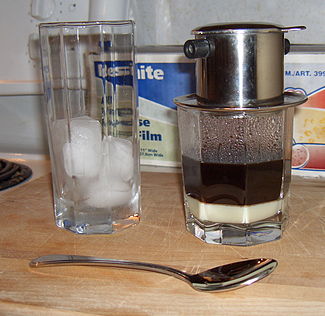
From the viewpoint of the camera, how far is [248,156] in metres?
0.48

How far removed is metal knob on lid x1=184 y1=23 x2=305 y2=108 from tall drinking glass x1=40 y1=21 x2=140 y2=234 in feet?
0.30

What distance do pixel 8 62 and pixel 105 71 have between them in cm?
43

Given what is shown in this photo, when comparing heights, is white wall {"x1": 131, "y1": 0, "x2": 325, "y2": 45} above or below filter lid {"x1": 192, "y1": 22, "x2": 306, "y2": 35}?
above

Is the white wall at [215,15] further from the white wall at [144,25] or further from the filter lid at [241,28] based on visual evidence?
the filter lid at [241,28]

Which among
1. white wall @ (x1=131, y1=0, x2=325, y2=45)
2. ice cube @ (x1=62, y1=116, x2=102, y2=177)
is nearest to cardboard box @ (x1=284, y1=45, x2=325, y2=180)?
white wall @ (x1=131, y1=0, x2=325, y2=45)

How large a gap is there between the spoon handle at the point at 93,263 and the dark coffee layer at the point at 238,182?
0.09 meters

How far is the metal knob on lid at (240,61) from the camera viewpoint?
452 mm

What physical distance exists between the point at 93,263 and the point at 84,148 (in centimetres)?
13

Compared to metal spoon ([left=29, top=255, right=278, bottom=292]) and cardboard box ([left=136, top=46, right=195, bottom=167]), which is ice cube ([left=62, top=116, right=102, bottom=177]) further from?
cardboard box ([left=136, top=46, right=195, bottom=167])

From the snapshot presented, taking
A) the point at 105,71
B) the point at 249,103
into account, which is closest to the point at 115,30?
the point at 105,71

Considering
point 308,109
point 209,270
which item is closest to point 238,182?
point 209,270

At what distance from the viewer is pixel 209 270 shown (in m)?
0.44

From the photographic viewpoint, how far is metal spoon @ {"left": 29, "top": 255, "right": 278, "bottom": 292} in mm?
415

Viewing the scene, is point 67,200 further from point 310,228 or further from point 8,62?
point 8,62
